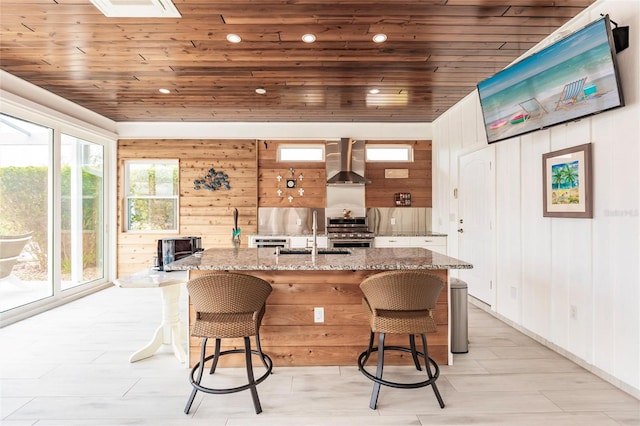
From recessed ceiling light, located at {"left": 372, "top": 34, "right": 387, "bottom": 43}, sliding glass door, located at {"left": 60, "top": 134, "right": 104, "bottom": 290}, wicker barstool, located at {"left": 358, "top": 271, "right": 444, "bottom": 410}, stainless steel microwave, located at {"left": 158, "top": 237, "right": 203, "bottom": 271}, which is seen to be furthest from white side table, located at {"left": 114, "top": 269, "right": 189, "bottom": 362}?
sliding glass door, located at {"left": 60, "top": 134, "right": 104, "bottom": 290}

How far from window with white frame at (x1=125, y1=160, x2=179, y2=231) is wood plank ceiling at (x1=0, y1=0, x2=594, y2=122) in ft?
4.28

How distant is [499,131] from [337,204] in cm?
299

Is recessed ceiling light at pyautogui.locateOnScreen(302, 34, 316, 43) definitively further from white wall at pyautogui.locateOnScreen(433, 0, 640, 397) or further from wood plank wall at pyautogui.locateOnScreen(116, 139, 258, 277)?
wood plank wall at pyautogui.locateOnScreen(116, 139, 258, 277)

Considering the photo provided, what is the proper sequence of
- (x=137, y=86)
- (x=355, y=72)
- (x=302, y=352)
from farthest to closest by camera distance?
(x=137, y=86) → (x=355, y=72) → (x=302, y=352)

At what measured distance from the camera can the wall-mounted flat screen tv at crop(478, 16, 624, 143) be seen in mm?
2227

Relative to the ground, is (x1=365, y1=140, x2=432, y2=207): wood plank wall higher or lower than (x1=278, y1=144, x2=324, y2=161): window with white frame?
lower

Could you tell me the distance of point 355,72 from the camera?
3684 millimetres

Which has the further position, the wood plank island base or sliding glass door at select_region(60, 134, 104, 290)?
sliding glass door at select_region(60, 134, 104, 290)

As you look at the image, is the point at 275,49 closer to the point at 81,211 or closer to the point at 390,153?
the point at 390,153

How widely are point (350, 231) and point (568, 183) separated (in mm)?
3472

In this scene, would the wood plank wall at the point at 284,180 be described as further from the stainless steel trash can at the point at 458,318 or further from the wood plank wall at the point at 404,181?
the stainless steel trash can at the point at 458,318

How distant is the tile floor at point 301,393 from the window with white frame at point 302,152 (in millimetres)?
3768

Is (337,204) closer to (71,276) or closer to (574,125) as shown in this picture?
(574,125)

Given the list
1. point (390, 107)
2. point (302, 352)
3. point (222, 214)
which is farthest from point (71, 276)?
point (390, 107)
